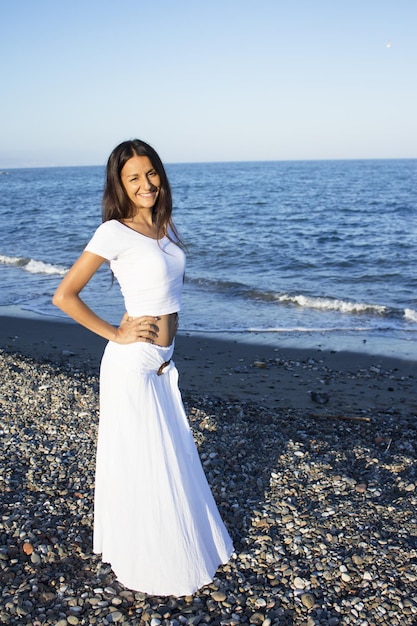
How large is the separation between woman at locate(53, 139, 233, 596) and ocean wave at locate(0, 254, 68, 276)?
15181 mm

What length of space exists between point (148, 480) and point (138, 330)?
90cm

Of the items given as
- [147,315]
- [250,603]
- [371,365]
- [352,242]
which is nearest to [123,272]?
[147,315]

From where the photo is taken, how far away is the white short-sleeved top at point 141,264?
3.12m

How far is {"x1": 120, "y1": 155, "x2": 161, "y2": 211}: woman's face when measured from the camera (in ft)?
10.8

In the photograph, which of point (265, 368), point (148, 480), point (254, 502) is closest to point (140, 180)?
point (148, 480)

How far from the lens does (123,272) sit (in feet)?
10.6

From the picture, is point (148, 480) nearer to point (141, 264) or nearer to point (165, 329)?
point (165, 329)

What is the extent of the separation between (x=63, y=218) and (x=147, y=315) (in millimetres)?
31855

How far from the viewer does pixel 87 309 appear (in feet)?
10.8

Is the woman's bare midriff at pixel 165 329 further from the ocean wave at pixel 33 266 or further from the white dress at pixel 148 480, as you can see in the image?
the ocean wave at pixel 33 266

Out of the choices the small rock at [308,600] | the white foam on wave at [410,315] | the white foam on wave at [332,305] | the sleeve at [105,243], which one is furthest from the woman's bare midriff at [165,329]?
the white foam on wave at [332,305]

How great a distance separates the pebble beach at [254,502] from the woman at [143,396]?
1.09 ft

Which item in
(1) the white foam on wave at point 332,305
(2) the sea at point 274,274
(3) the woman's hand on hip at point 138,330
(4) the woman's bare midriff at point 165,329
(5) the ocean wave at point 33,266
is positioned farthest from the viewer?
(5) the ocean wave at point 33,266

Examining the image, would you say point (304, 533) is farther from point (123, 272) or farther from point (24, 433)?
point (24, 433)
